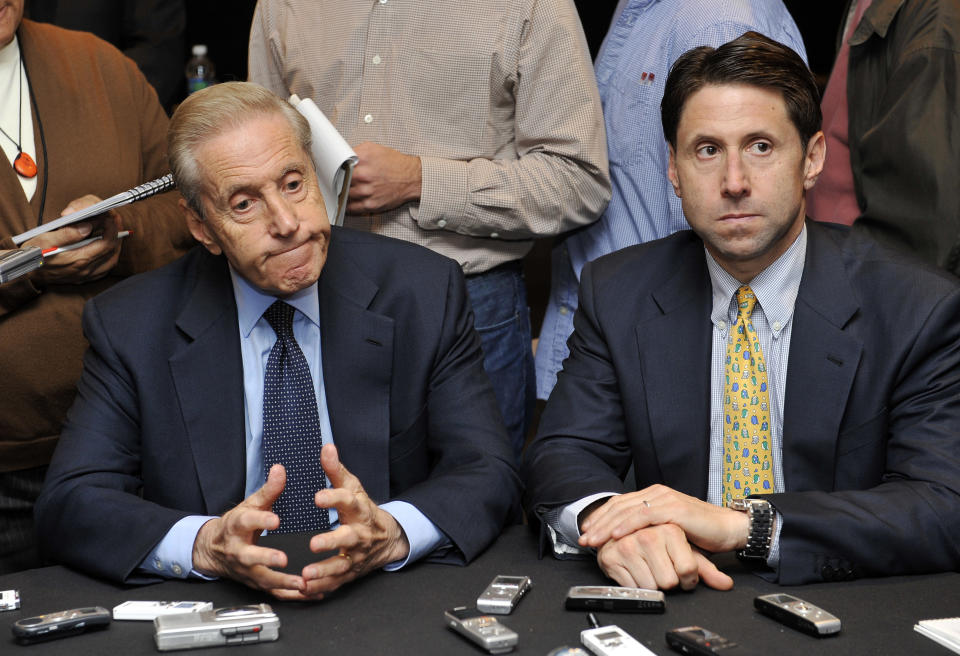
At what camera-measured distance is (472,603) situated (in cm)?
163

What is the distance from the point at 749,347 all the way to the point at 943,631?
85cm

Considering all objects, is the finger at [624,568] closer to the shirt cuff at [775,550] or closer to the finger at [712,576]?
the finger at [712,576]

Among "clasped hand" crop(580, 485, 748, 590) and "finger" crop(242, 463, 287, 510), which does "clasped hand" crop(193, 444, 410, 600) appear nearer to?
"finger" crop(242, 463, 287, 510)

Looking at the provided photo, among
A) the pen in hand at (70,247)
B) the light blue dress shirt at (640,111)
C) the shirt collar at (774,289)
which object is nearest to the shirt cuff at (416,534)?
the shirt collar at (774,289)

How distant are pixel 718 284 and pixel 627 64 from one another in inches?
34.0

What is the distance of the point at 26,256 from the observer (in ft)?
6.81

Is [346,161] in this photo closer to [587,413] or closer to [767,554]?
[587,413]

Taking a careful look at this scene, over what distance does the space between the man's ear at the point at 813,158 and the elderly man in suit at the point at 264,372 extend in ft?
2.58

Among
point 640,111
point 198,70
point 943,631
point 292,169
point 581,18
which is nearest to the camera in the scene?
point 943,631

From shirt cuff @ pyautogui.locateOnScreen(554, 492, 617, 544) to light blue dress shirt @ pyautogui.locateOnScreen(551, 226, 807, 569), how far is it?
0.35m

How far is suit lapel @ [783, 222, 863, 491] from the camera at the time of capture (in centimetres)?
207

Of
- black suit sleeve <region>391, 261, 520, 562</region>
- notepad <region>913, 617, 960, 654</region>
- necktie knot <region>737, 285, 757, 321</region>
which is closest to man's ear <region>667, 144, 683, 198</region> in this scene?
necktie knot <region>737, 285, 757, 321</region>

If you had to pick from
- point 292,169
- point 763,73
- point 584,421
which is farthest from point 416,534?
point 763,73

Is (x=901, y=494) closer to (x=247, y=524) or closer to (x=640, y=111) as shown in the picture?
(x=247, y=524)
